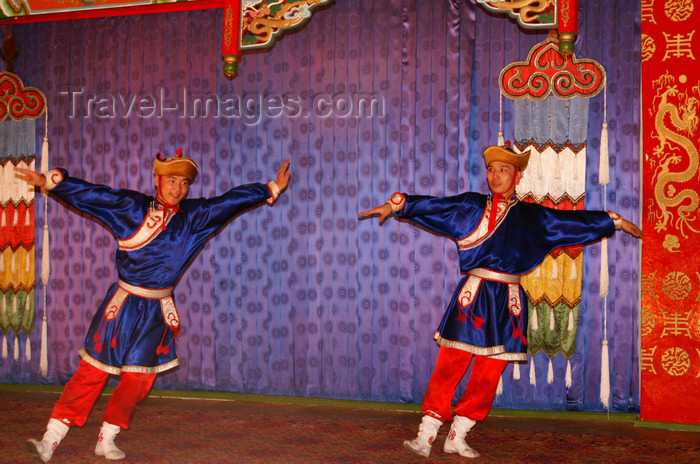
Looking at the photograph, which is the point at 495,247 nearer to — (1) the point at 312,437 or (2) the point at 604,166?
(2) the point at 604,166

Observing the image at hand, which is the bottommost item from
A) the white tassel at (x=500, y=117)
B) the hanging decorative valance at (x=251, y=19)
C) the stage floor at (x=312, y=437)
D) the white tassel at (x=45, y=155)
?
the stage floor at (x=312, y=437)

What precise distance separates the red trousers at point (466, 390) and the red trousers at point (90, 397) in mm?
1311

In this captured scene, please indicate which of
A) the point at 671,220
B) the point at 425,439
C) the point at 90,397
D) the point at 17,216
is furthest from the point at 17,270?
the point at 671,220

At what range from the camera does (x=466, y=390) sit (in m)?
3.18

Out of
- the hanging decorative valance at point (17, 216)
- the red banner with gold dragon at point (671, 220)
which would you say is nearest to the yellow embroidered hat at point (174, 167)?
the hanging decorative valance at point (17, 216)

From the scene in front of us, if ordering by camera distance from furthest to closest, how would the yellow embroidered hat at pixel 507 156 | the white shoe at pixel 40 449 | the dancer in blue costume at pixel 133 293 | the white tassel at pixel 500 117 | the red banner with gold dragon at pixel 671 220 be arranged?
the white tassel at pixel 500 117
the red banner with gold dragon at pixel 671 220
the yellow embroidered hat at pixel 507 156
the dancer in blue costume at pixel 133 293
the white shoe at pixel 40 449

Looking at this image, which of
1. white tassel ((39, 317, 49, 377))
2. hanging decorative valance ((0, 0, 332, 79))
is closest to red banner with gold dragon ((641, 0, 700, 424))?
hanging decorative valance ((0, 0, 332, 79))

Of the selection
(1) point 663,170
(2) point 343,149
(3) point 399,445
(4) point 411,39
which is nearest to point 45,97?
(2) point 343,149

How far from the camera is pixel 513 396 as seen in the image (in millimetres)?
3975

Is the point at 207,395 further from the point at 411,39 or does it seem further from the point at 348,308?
the point at 411,39

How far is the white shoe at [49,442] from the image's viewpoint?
292 centimetres

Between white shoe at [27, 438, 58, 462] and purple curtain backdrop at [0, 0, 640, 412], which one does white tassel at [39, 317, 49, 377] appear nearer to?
purple curtain backdrop at [0, 0, 640, 412]

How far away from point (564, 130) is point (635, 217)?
61 cm

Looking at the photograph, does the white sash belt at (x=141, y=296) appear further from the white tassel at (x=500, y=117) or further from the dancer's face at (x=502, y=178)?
the white tassel at (x=500, y=117)
